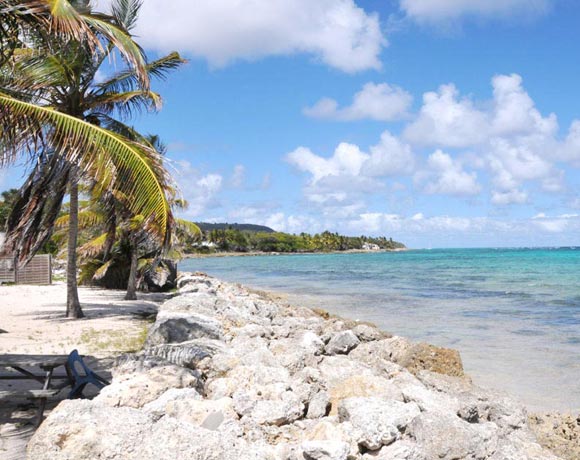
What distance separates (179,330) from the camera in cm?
853

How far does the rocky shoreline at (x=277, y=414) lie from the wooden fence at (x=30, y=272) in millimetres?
20333

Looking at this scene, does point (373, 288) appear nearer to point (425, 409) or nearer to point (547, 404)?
point (547, 404)

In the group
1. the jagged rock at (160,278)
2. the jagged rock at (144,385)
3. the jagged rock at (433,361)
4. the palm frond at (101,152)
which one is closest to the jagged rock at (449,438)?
the jagged rock at (144,385)

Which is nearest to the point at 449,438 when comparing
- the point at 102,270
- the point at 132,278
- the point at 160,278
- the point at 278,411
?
→ the point at 278,411

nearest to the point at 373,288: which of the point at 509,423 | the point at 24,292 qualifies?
the point at 24,292

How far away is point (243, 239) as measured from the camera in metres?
131

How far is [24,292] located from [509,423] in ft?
62.3

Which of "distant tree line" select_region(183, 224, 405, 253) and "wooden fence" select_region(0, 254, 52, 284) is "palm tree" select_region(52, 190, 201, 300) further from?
"distant tree line" select_region(183, 224, 405, 253)

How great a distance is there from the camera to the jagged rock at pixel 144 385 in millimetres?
4961

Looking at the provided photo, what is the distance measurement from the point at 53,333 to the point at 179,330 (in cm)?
405

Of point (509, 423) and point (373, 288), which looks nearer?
point (509, 423)

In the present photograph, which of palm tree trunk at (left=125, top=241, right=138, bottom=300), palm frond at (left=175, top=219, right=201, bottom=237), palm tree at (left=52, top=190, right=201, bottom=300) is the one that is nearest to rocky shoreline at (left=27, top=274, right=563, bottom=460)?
palm tree trunk at (left=125, top=241, right=138, bottom=300)

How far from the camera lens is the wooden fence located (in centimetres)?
2478

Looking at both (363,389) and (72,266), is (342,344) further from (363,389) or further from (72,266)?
(72,266)
